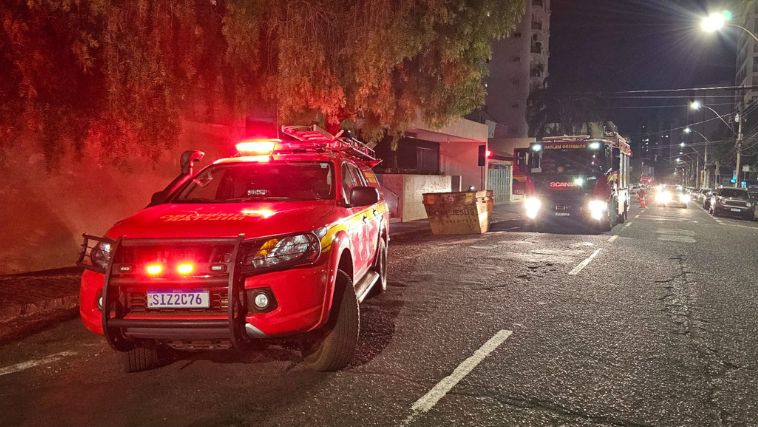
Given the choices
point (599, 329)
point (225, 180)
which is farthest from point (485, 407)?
point (225, 180)

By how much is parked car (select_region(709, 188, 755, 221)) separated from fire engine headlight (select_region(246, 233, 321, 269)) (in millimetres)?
29684

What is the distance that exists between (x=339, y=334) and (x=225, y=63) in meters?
7.53

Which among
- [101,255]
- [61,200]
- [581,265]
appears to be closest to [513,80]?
[581,265]

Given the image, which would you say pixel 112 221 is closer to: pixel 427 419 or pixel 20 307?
pixel 20 307

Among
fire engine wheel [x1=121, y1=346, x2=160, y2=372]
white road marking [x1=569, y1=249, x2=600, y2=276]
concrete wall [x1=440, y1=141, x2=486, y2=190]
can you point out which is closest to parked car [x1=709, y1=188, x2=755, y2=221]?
concrete wall [x1=440, y1=141, x2=486, y2=190]

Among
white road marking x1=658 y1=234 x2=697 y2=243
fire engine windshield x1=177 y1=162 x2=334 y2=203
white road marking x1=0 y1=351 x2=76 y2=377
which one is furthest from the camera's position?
white road marking x1=658 y1=234 x2=697 y2=243

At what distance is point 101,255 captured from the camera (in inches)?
169

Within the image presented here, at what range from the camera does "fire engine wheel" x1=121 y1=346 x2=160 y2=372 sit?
15.1 feet

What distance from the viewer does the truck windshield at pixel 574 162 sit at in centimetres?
1828

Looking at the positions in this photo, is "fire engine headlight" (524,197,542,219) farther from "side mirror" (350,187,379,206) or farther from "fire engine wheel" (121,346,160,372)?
"fire engine wheel" (121,346,160,372)

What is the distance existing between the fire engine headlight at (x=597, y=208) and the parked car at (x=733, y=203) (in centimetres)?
1488

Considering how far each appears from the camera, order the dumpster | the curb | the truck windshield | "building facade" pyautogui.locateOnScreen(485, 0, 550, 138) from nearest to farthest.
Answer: the curb
the dumpster
the truck windshield
"building facade" pyautogui.locateOnScreen(485, 0, 550, 138)

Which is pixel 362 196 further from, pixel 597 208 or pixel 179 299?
pixel 597 208

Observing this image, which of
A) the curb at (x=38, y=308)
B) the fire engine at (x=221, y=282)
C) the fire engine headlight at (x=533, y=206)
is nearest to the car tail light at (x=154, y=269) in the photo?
the fire engine at (x=221, y=282)
